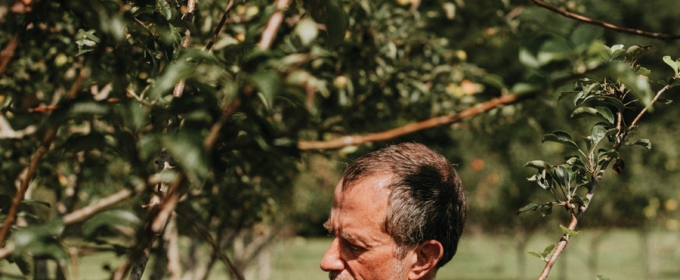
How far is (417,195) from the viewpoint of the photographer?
6.48 feet

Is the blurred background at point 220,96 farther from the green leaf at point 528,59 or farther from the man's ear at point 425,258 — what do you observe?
the man's ear at point 425,258

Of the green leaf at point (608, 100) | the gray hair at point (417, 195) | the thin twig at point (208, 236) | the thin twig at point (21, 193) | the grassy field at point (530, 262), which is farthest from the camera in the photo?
the grassy field at point (530, 262)

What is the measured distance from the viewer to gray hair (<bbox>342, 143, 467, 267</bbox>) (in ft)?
6.46

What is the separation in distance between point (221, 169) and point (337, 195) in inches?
39.9

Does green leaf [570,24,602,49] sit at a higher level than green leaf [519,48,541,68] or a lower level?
higher

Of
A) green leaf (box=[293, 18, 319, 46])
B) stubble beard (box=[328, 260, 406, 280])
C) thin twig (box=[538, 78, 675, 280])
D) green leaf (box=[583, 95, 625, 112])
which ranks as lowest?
stubble beard (box=[328, 260, 406, 280])

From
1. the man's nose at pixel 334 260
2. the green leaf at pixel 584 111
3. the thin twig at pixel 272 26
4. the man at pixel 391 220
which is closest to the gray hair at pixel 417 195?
the man at pixel 391 220

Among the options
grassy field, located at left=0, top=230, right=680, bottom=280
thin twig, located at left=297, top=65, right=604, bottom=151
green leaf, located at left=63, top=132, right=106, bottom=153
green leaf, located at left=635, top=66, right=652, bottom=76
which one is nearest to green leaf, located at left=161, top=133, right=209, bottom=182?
thin twig, located at left=297, top=65, right=604, bottom=151

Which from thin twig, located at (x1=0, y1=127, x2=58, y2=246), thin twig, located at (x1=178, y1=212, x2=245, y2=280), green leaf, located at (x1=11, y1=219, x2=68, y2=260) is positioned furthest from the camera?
thin twig, located at (x1=178, y1=212, x2=245, y2=280)

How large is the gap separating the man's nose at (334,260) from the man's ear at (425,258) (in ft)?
0.70

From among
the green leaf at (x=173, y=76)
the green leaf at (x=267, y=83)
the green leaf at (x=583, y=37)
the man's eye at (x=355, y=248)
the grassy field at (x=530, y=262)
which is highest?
the green leaf at (x=583, y=37)

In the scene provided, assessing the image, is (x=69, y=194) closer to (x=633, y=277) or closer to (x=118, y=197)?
(x=118, y=197)

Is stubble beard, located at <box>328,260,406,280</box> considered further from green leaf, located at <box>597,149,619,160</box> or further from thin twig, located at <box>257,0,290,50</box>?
thin twig, located at <box>257,0,290,50</box>

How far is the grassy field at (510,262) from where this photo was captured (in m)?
21.8
